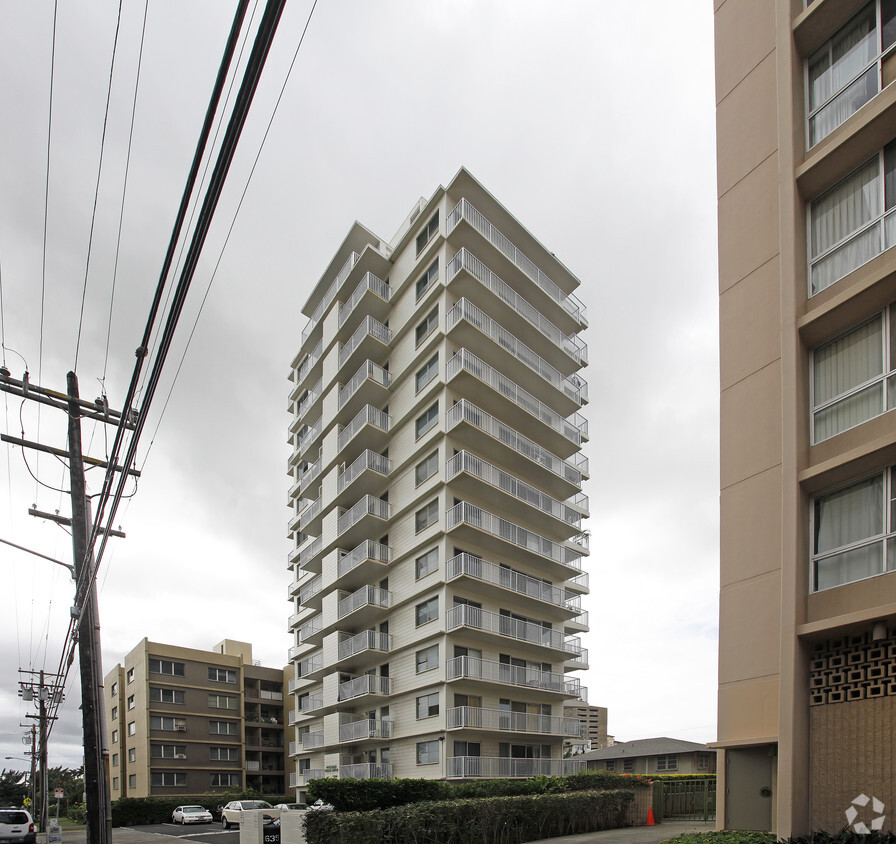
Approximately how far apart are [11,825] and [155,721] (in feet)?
123

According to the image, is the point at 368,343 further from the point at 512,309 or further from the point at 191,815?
the point at 191,815

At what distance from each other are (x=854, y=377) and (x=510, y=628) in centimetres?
2432

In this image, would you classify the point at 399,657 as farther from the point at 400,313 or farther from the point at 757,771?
the point at 757,771

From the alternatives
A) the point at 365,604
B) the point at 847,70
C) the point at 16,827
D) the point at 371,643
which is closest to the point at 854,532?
the point at 847,70

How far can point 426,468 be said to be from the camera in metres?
35.6

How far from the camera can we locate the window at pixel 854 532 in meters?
11.0

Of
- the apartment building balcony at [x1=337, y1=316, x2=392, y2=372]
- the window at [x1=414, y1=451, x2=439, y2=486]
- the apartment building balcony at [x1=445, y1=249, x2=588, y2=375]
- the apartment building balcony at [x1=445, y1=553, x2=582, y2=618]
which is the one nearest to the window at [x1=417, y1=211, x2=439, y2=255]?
the apartment building balcony at [x1=445, y1=249, x2=588, y2=375]

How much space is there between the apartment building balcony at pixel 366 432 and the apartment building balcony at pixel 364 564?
5.12 meters

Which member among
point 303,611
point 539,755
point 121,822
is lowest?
point 121,822

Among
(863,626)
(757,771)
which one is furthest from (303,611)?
(863,626)

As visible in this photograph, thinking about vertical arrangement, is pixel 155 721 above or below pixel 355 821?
below

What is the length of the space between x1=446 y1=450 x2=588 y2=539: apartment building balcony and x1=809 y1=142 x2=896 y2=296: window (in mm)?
21127

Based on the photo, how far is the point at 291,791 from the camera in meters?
68.0

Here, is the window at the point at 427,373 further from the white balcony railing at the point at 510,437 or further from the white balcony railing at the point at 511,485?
the white balcony railing at the point at 511,485
